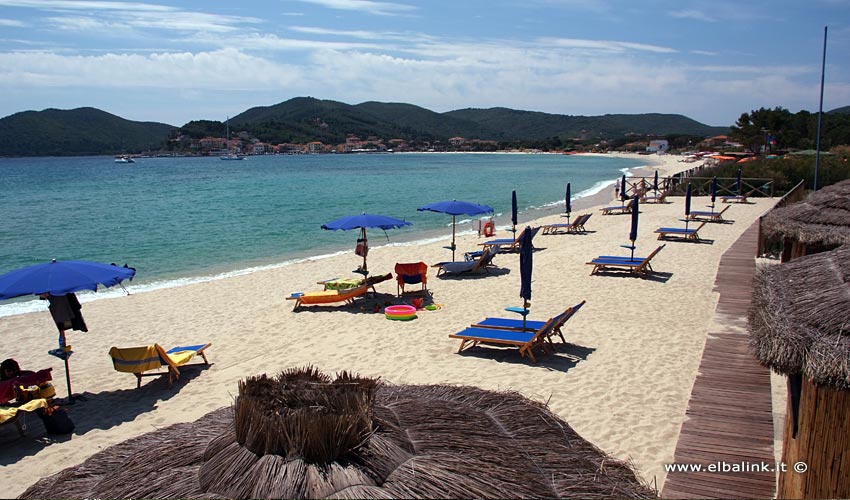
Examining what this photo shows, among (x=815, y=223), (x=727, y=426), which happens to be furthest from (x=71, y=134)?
(x=727, y=426)

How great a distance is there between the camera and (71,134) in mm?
161625

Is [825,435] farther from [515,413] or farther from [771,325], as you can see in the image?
[515,413]

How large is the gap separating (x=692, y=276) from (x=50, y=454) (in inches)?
489

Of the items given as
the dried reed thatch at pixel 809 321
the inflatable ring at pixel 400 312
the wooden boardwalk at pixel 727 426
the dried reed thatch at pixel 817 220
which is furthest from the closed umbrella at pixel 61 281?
the dried reed thatch at pixel 817 220

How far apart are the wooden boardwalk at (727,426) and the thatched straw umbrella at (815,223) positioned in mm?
2851

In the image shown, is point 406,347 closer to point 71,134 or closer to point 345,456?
point 345,456

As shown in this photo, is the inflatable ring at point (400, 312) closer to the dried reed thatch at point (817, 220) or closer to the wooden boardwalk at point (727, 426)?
the wooden boardwalk at point (727, 426)

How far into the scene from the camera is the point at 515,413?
3.30 meters

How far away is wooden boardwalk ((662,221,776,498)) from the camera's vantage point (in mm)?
4352

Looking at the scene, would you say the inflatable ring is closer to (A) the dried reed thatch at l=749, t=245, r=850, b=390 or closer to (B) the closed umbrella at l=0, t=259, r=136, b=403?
(B) the closed umbrella at l=0, t=259, r=136, b=403

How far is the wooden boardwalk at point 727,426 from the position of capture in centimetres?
435

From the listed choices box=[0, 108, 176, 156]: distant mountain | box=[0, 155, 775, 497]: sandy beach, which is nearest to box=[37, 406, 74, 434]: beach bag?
box=[0, 155, 775, 497]: sandy beach

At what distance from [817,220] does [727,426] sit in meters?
6.83

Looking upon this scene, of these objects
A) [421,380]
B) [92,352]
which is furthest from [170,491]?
[92,352]
